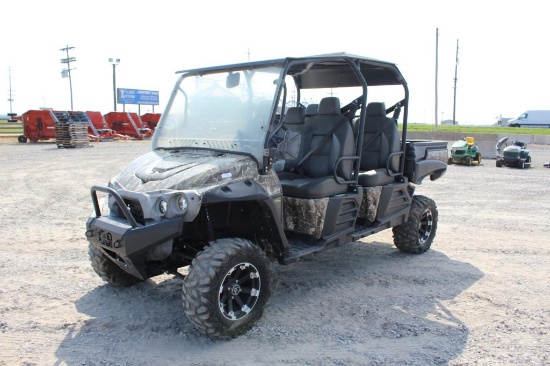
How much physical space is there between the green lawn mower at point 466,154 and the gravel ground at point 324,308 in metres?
10.9

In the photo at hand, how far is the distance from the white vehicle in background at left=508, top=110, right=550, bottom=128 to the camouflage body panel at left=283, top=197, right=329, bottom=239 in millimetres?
59629

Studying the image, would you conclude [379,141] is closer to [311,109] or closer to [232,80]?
[311,109]

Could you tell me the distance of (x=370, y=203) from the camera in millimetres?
5641

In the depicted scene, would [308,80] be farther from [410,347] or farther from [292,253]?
[410,347]

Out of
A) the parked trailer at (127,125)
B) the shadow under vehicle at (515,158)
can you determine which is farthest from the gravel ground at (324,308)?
the parked trailer at (127,125)

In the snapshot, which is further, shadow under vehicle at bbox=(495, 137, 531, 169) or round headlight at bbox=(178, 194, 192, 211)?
shadow under vehicle at bbox=(495, 137, 531, 169)

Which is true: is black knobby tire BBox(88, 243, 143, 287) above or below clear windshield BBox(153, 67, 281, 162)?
below

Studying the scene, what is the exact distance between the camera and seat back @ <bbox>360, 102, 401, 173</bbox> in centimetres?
616

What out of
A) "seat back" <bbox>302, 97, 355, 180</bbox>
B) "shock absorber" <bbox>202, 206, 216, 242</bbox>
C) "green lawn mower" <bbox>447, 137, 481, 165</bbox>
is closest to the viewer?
"shock absorber" <bbox>202, 206, 216, 242</bbox>

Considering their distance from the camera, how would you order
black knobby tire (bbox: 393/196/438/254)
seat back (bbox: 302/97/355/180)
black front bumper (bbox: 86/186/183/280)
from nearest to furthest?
black front bumper (bbox: 86/186/183/280) → seat back (bbox: 302/97/355/180) → black knobby tire (bbox: 393/196/438/254)

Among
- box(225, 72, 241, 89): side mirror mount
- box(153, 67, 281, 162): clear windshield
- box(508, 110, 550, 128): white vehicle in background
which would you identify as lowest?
box(153, 67, 281, 162): clear windshield

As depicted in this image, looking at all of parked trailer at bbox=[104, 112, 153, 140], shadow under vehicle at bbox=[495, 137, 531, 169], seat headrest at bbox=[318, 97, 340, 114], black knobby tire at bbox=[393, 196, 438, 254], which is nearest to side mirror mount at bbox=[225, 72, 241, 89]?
seat headrest at bbox=[318, 97, 340, 114]

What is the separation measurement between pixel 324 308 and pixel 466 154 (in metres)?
15.3

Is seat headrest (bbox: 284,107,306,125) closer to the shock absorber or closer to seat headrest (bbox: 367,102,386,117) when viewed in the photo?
seat headrest (bbox: 367,102,386,117)
